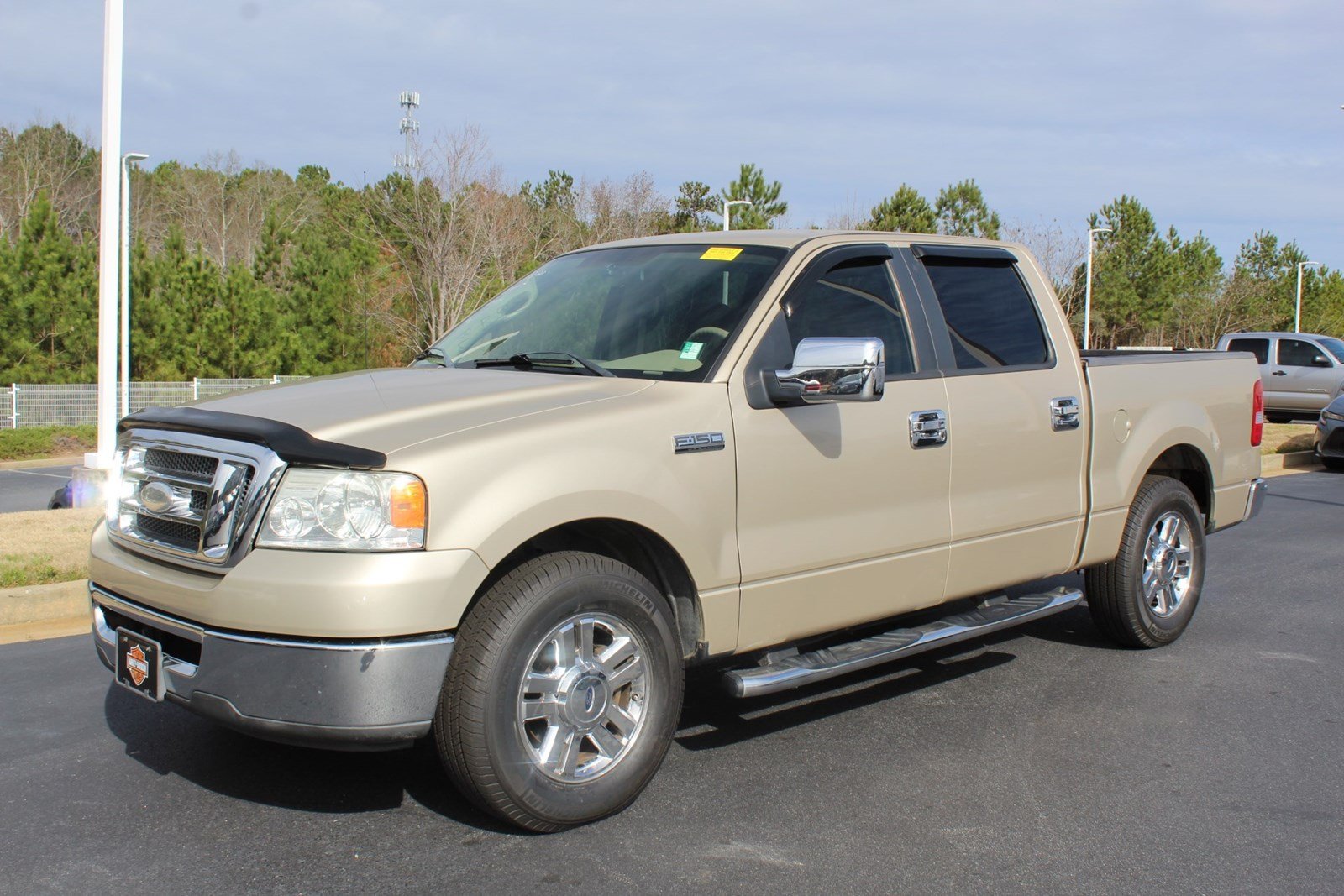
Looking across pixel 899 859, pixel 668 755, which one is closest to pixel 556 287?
pixel 668 755

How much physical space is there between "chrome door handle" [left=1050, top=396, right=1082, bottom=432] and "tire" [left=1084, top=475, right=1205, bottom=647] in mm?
749

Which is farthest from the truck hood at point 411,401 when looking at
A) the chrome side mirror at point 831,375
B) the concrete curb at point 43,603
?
the concrete curb at point 43,603

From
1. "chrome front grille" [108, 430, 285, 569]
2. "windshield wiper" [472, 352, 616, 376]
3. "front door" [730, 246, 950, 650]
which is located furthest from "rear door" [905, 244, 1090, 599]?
"chrome front grille" [108, 430, 285, 569]

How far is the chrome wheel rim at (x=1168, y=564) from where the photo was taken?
248 inches

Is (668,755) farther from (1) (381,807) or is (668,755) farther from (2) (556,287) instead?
(2) (556,287)

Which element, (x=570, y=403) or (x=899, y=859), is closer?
(x=899, y=859)

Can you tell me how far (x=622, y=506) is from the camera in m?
3.95

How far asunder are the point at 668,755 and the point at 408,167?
97.9 ft

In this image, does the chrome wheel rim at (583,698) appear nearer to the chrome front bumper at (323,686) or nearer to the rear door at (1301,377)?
the chrome front bumper at (323,686)

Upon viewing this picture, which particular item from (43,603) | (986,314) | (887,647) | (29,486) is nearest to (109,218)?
(29,486)

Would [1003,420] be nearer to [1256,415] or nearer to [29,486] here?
[1256,415]

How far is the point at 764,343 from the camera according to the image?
4523 mm

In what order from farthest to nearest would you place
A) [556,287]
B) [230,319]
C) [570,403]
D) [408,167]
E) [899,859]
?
[408,167] → [230,319] → [556,287] → [570,403] → [899,859]

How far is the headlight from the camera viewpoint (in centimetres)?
349
